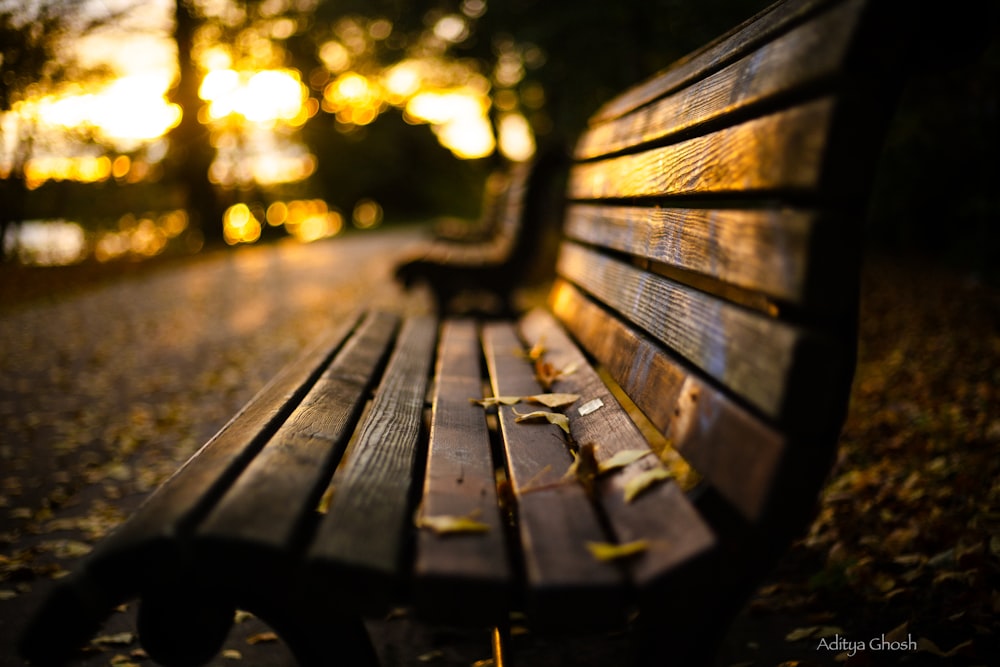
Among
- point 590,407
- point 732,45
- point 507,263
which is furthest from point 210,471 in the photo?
point 507,263

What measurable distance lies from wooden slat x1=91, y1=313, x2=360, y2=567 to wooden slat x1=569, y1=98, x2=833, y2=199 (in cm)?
104

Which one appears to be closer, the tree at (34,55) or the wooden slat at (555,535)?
the wooden slat at (555,535)

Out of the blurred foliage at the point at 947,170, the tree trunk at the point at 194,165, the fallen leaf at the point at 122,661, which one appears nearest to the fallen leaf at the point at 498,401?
the fallen leaf at the point at 122,661

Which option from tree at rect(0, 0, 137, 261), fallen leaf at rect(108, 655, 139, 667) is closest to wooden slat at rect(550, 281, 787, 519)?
fallen leaf at rect(108, 655, 139, 667)

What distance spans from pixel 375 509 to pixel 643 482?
46cm

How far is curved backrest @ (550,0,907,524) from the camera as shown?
3.07ft

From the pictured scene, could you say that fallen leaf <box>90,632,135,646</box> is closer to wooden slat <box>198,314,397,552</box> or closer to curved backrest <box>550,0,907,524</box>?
wooden slat <box>198,314,397,552</box>

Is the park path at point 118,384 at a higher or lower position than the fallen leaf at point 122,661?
higher

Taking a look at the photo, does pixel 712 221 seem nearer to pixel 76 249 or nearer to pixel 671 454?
pixel 671 454

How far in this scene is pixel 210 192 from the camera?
1894cm

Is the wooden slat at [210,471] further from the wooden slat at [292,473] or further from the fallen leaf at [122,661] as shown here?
the fallen leaf at [122,661]

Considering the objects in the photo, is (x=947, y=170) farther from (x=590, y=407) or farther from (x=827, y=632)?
(x=590, y=407)

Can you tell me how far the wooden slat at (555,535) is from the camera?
947 mm

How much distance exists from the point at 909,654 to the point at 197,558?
1808 millimetres
